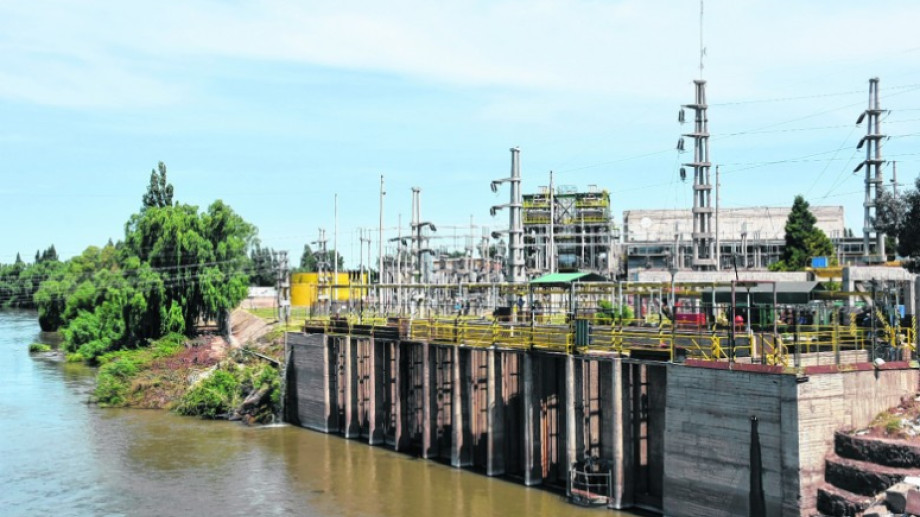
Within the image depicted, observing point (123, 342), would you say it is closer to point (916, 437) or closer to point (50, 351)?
point (50, 351)

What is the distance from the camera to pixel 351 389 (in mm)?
44906

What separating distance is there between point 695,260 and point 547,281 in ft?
73.9

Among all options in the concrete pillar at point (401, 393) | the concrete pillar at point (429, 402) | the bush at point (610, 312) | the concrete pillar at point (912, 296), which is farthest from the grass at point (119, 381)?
the concrete pillar at point (912, 296)

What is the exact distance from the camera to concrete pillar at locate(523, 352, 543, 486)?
33.2m

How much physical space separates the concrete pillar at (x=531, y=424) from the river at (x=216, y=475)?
75 centimetres

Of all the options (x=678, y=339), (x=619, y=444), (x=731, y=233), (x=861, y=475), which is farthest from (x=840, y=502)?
(x=731, y=233)

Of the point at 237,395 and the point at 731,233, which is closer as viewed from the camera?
the point at 237,395

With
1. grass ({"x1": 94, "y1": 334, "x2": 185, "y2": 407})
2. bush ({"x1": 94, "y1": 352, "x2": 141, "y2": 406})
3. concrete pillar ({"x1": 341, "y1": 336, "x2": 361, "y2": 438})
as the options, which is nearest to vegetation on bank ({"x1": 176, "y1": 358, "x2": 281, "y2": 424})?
grass ({"x1": 94, "y1": 334, "x2": 185, "y2": 407})

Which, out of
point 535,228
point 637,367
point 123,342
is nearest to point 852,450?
point 637,367

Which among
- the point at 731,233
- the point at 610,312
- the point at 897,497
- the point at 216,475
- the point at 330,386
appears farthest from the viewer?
the point at 731,233

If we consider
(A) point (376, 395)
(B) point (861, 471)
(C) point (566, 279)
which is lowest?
(A) point (376, 395)

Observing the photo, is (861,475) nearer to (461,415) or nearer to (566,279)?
(461,415)

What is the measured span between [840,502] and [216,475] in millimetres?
24778

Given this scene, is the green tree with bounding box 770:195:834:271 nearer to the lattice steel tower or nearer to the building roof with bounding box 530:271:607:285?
the lattice steel tower
